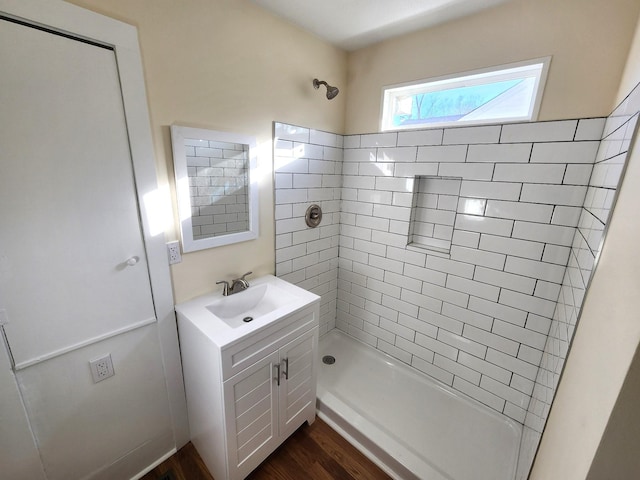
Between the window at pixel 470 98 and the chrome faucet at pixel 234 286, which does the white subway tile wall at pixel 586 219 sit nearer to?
the window at pixel 470 98

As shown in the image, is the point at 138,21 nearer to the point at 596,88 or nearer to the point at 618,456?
the point at 618,456

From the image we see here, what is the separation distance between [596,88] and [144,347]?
2.45 metres

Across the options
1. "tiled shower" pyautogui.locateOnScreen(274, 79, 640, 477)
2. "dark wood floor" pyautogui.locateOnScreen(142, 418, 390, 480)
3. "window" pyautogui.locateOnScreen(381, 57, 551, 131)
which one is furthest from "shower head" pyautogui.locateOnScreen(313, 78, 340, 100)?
"dark wood floor" pyautogui.locateOnScreen(142, 418, 390, 480)

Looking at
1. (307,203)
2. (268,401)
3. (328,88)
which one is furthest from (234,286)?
(328,88)

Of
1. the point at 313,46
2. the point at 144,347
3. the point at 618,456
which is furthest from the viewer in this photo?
the point at 313,46

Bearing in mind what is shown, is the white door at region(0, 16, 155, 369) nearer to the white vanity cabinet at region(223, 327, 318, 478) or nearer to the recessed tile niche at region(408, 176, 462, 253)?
the white vanity cabinet at region(223, 327, 318, 478)

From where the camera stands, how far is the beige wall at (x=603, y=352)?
0.47 metres

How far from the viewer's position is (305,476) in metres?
1.39

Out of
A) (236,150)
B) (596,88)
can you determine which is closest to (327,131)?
(236,150)

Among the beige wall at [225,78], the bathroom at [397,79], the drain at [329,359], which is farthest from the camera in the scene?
the drain at [329,359]

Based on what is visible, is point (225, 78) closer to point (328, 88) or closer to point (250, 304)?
point (328, 88)

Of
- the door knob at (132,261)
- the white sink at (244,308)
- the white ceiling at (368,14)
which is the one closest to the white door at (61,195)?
the door knob at (132,261)

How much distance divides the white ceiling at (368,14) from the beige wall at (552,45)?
8cm

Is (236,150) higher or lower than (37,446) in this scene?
higher
